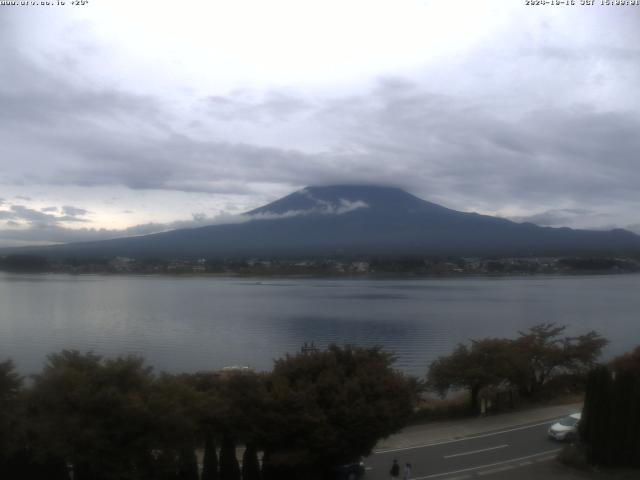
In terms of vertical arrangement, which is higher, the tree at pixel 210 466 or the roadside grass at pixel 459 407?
the tree at pixel 210 466

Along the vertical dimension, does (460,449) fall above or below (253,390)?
below

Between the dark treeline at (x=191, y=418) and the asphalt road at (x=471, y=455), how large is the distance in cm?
102

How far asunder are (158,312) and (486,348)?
29.4 meters

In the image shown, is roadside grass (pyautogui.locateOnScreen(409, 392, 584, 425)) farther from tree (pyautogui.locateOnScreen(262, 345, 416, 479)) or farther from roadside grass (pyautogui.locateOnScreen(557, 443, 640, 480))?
tree (pyautogui.locateOnScreen(262, 345, 416, 479))

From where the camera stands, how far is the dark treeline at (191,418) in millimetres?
7102

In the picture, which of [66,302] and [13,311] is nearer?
[13,311]

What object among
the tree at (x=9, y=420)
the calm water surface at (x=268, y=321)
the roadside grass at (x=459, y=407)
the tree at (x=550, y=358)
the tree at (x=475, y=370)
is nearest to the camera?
the tree at (x=9, y=420)

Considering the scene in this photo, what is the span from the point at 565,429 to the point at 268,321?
25.7 meters

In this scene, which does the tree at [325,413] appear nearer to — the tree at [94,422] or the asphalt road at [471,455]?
the asphalt road at [471,455]

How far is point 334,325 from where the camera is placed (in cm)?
3375

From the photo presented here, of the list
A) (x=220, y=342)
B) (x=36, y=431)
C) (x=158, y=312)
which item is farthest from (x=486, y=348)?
(x=158, y=312)

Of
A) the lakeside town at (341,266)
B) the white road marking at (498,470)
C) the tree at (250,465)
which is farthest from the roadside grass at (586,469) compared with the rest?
the lakeside town at (341,266)

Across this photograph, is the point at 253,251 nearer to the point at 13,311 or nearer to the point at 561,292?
the point at 561,292

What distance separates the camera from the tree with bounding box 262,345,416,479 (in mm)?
8062
